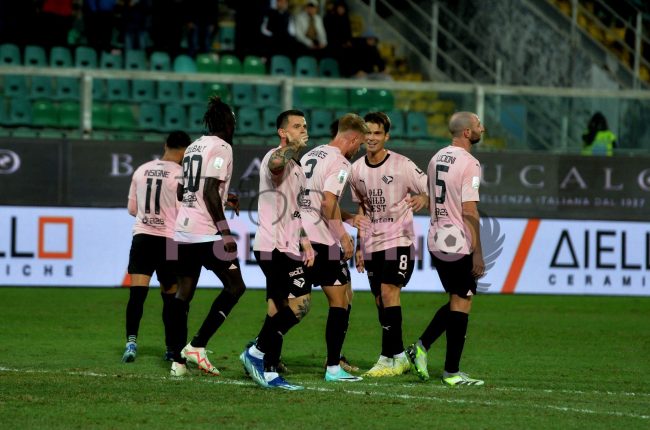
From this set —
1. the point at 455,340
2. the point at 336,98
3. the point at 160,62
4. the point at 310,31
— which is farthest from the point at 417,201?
the point at 310,31

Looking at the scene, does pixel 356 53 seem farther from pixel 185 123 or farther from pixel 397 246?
pixel 397 246

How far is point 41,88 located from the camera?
17.9 m

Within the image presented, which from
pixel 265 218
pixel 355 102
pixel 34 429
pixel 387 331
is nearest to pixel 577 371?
pixel 387 331

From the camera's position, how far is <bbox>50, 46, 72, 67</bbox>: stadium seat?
21031mm

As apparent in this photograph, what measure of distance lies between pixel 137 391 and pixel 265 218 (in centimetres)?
156

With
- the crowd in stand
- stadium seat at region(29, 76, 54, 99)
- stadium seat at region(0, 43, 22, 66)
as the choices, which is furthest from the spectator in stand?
stadium seat at region(29, 76, 54, 99)

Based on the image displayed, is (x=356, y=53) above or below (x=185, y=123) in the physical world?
above

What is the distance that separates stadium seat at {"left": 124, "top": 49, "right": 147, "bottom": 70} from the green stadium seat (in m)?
3.30

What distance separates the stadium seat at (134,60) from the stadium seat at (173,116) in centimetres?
308

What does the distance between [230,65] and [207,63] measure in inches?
15.9

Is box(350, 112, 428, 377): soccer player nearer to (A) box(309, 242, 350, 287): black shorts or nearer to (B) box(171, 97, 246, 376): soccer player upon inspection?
(A) box(309, 242, 350, 287): black shorts

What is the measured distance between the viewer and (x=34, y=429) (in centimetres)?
715

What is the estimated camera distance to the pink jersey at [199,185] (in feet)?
30.5

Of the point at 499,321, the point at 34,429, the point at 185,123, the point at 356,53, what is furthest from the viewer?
the point at 356,53
